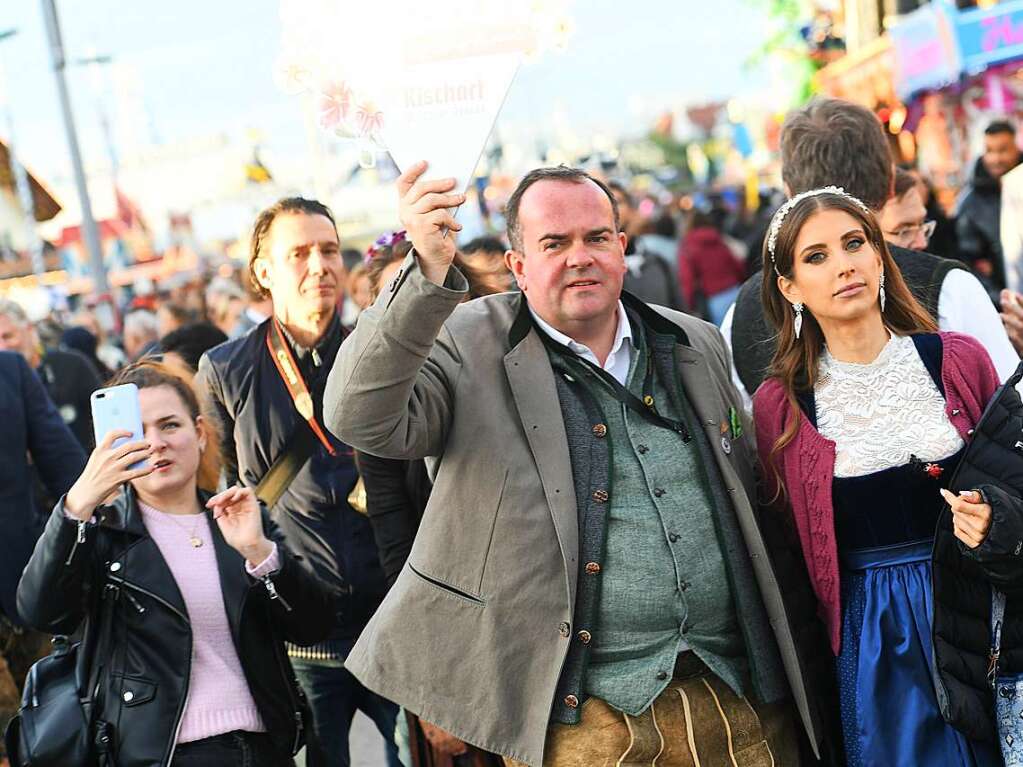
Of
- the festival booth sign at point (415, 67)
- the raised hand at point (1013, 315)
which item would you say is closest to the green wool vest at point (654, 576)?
the festival booth sign at point (415, 67)

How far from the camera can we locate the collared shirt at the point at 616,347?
12.3 ft

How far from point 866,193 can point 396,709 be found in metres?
2.24

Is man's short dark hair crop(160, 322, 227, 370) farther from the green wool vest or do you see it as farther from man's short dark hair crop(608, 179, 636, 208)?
the green wool vest

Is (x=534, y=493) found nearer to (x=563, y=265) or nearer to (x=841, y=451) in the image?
(x=563, y=265)

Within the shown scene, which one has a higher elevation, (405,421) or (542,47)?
(542,47)

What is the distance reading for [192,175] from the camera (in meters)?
57.8

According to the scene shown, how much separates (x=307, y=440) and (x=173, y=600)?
1062 mm

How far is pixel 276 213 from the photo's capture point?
17.0 ft

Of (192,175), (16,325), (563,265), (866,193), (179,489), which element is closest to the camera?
(563,265)

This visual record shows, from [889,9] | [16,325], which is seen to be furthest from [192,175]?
[16,325]

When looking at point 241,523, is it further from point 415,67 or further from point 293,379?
point 415,67

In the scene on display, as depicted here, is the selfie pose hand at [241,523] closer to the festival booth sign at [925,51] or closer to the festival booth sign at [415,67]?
the festival booth sign at [415,67]

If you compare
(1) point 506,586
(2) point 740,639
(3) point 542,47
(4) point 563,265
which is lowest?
(2) point 740,639

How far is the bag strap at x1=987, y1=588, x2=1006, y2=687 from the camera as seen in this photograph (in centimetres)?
357
